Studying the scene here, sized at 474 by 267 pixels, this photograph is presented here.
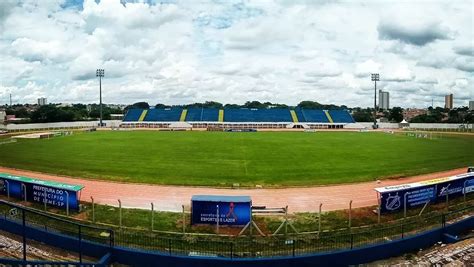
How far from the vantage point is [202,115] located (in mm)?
111500

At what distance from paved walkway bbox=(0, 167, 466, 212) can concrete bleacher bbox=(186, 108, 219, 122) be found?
81.9 meters

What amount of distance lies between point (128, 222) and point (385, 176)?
65.3 ft

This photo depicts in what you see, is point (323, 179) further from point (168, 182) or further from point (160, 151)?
point (160, 151)

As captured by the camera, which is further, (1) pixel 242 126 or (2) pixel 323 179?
(1) pixel 242 126

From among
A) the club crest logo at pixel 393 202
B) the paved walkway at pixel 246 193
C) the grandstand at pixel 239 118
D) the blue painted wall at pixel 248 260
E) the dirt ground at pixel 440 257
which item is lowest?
the dirt ground at pixel 440 257

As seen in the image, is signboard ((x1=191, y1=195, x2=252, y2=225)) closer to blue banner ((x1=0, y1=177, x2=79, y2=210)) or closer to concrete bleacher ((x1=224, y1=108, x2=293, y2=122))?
blue banner ((x1=0, y1=177, x2=79, y2=210))

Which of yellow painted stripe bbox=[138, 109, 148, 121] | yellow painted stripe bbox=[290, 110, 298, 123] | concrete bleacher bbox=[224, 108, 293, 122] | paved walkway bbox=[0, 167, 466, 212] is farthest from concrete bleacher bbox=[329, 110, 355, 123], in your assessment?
paved walkway bbox=[0, 167, 466, 212]

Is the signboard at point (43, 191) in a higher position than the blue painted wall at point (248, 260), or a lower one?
higher

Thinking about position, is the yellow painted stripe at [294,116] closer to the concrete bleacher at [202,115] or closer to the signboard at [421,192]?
the concrete bleacher at [202,115]

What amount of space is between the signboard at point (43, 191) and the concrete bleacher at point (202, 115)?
281ft

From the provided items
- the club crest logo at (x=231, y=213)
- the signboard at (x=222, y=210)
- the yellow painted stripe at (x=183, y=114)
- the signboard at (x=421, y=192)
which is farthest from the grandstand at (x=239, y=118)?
the club crest logo at (x=231, y=213)

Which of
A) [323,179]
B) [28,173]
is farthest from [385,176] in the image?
[28,173]

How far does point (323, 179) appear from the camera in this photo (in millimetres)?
27406

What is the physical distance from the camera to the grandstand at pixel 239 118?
104 m
